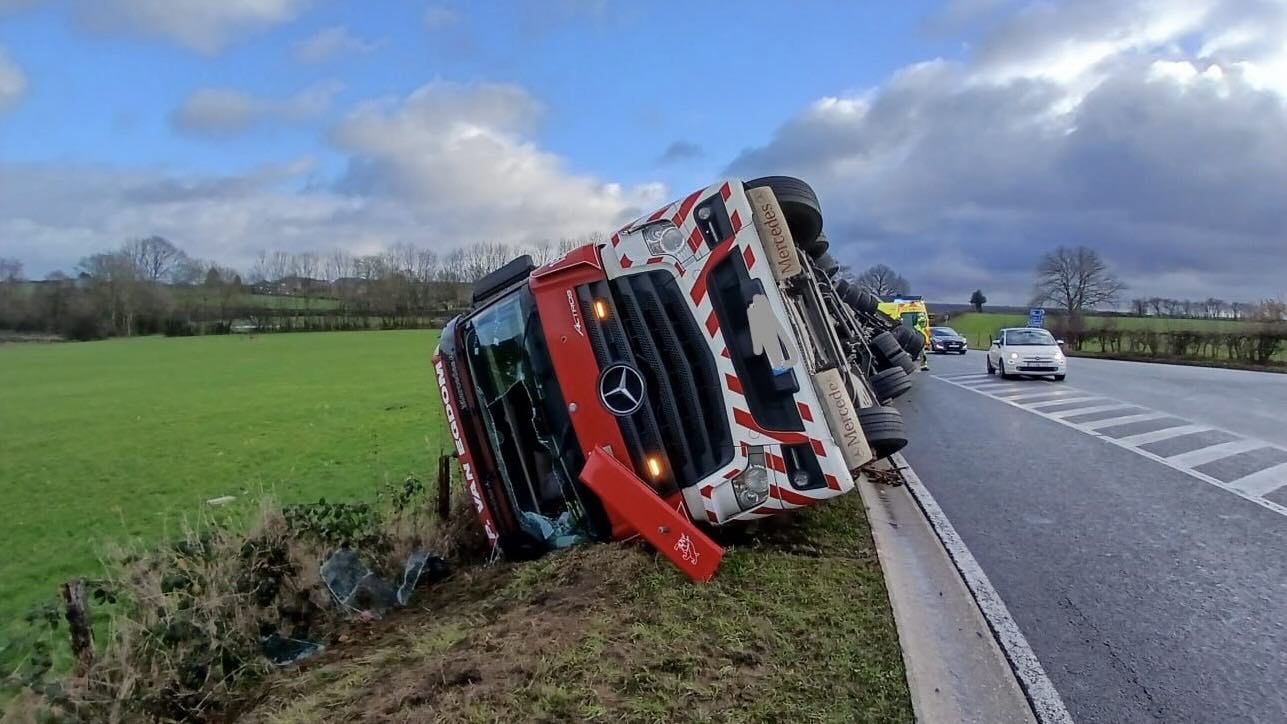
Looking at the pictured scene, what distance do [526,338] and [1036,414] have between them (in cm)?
1055

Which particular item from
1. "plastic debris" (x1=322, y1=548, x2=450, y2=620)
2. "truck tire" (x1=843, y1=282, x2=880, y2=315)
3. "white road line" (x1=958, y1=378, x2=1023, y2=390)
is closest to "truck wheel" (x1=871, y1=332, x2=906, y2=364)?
"truck tire" (x1=843, y1=282, x2=880, y2=315)

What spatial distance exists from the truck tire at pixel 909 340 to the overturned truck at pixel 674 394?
5.26 metres

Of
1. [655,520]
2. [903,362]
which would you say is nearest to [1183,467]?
[903,362]

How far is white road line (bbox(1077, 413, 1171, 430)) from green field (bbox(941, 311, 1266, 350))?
2118 centimetres

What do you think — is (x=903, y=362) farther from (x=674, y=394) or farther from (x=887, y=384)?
(x=674, y=394)

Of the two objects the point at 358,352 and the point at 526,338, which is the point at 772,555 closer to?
the point at 526,338

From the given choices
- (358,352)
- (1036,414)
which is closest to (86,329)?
(358,352)

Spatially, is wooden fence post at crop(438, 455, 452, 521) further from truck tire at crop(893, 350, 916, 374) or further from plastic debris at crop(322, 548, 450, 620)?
truck tire at crop(893, 350, 916, 374)

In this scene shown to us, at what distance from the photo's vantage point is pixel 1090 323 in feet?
137

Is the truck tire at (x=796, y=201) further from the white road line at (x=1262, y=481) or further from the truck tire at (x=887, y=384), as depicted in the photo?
the white road line at (x=1262, y=481)

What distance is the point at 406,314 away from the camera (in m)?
81.9

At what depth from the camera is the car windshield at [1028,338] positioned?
66.5 ft

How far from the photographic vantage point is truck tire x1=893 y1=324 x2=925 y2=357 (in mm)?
9672

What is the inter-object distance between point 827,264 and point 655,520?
469 centimetres
